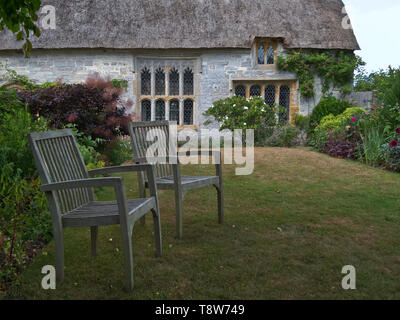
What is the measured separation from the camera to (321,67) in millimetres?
10992

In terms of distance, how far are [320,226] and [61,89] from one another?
16.4 feet

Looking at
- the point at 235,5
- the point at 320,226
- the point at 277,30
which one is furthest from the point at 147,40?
the point at 320,226

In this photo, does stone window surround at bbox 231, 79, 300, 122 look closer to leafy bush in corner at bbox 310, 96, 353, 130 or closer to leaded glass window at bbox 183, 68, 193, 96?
leafy bush in corner at bbox 310, 96, 353, 130

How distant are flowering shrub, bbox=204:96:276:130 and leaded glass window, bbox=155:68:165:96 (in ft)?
5.71

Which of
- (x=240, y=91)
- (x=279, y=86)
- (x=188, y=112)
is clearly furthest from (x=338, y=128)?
(x=188, y=112)

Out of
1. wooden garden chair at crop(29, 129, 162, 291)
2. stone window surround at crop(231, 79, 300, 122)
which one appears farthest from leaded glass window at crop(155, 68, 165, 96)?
wooden garden chair at crop(29, 129, 162, 291)

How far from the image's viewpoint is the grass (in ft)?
7.81

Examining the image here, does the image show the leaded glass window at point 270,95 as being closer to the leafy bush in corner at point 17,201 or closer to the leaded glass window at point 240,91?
the leaded glass window at point 240,91

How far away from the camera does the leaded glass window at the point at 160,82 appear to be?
1141 cm

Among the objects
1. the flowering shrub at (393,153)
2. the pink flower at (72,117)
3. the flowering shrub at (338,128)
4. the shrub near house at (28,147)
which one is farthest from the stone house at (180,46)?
the pink flower at (72,117)

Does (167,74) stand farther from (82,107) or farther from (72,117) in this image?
(72,117)

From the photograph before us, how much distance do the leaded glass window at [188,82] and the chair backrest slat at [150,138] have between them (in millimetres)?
7777

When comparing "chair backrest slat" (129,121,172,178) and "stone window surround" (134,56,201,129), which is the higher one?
"stone window surround" (134,56,201,129)

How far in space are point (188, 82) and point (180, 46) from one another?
1144 mm
